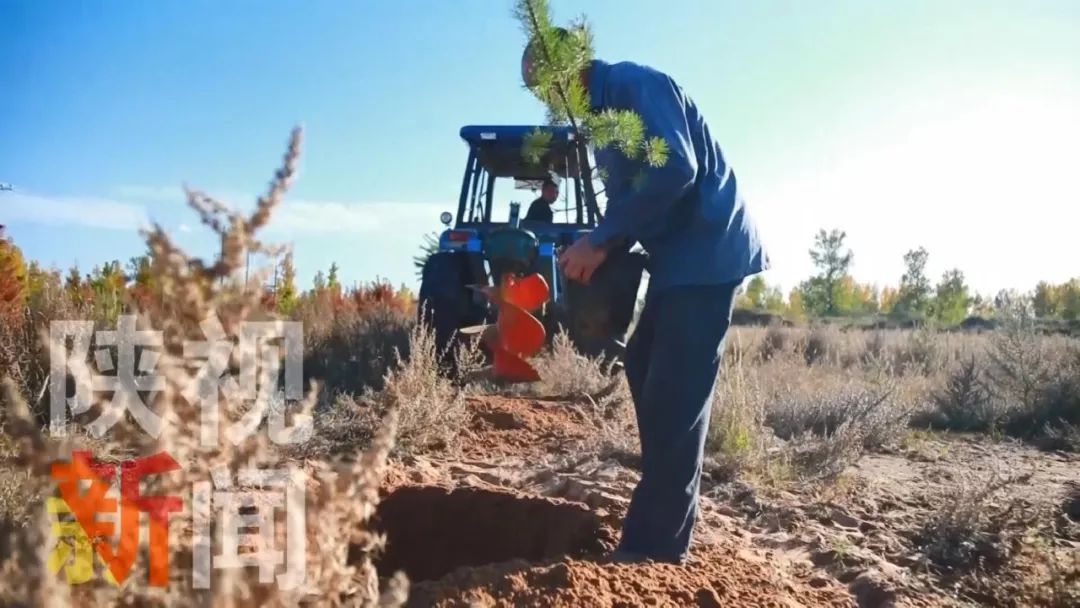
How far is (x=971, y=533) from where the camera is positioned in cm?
320

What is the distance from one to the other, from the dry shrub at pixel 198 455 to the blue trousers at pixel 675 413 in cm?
133

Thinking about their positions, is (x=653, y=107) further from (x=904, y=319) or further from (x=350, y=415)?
(x=904, y=319)

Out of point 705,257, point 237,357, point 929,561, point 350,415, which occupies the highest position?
point 705,257

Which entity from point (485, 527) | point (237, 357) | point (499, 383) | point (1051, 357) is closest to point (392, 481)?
point (485, 527)

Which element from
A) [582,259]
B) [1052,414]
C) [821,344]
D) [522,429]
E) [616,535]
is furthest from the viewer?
[821,344]

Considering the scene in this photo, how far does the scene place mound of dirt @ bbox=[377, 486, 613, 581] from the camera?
125 inches

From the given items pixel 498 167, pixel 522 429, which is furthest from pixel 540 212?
pixel 522 429

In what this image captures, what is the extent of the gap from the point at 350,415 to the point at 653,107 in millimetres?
3007

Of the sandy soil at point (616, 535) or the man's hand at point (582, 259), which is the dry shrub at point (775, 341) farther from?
the man's hand at point (582, 259)

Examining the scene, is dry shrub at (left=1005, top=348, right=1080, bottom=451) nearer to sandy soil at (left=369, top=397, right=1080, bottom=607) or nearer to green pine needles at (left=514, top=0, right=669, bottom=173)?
sandy soil at (left=369, top=397, right=1080, bottom=607)

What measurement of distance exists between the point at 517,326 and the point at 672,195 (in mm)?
3520

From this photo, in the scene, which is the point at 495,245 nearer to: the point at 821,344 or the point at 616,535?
the point at 616,535

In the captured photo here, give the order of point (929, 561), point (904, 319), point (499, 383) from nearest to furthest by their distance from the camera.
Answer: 1. point (929, 561)
2. point (499, 383)
3. point (904, 319)

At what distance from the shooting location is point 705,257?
8.39 feet
